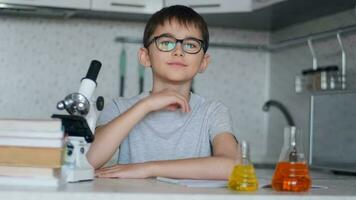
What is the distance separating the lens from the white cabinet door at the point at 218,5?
2.43m

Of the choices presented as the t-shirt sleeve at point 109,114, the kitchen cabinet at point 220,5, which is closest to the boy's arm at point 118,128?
the t-shirt sleeve at point 109,114

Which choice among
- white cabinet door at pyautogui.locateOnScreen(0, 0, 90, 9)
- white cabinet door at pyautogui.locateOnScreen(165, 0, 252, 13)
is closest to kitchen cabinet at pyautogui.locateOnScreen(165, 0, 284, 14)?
white cabinet door at pyautogui.locateOnScreen(165, 0, 252, 13)

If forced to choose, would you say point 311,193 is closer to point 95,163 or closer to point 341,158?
point 95,163

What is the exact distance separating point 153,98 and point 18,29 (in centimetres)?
146

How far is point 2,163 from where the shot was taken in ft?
3.36

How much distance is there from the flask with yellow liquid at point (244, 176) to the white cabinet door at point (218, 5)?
4.68 feet

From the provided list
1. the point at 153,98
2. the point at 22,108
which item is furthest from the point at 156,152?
the point at 22,108

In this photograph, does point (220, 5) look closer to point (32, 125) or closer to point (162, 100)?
point (162, 100)

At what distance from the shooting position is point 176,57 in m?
1.41

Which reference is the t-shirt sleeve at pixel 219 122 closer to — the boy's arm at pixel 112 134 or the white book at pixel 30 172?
the boy's arm at pixel 112 134

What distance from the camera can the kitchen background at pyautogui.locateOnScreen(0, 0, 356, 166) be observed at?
2.62 meters

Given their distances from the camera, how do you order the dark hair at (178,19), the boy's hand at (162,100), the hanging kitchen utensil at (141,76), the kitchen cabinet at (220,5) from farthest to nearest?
1. the hanging kitchen utensil at (141,76)
2. the kitchen cabinet at (220,5)
3. the dark hair at (178,19)
4. the boy's hand at (162,100)

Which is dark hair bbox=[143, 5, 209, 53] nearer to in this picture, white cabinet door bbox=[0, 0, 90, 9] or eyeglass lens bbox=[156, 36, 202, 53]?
eyeglass lens bbox=[156, 36, 202, 53]

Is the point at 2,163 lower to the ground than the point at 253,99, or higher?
lower
